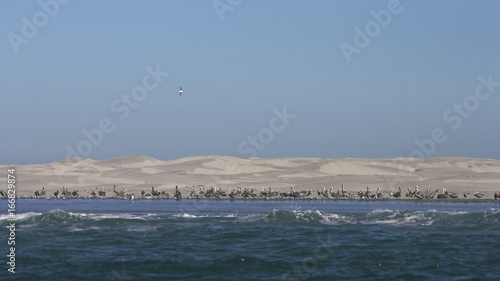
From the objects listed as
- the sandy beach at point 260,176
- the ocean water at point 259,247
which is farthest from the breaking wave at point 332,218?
the sandy beach at point 260,176

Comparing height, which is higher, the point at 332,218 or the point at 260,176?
the point at 260,176

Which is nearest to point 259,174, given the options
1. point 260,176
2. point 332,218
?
point 260,176

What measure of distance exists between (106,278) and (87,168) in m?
88.1

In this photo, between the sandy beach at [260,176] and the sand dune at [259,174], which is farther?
the sand dune at [259,174]

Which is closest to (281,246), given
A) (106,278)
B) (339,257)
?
(339,257)

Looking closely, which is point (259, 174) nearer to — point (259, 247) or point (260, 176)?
point (260, 176)

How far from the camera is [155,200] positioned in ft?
199

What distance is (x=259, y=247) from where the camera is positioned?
1019 inches

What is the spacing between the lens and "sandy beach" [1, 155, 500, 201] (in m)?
73.1

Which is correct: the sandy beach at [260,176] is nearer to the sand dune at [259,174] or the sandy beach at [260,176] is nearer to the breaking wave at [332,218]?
the sand dune at [259,174]

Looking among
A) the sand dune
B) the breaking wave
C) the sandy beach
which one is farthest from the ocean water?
the sand dune

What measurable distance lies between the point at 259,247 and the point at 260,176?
68058mm

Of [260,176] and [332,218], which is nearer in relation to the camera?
[332,218]

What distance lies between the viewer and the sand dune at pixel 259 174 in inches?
3061
